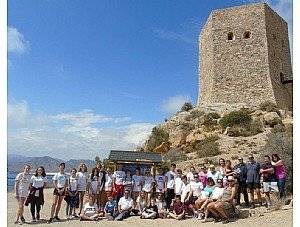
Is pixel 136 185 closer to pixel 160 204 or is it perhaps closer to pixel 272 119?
pixel 160 204

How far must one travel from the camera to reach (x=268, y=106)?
19844mm

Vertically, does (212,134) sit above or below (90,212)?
above

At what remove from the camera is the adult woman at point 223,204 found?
20.8 feet

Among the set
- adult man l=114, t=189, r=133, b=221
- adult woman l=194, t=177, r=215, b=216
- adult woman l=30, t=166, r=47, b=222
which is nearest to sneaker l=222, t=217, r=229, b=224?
adult woman l=194, t=177, r=215, b=216

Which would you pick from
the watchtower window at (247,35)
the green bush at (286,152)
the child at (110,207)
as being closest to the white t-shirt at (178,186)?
the child at (110,207)

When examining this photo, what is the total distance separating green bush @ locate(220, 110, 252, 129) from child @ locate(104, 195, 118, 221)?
39.9ft

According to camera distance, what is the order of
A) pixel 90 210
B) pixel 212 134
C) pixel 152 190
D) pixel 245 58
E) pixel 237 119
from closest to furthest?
pixel 90 210 < pixel 152 190 < pixel 212 134 < pixel 237 119 < pixel 245 58

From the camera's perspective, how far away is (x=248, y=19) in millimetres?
22266

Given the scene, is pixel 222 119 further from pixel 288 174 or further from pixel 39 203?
pixel 39 203

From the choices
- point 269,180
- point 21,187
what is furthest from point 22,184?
point 269,180

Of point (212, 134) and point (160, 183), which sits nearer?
point (160, 183)

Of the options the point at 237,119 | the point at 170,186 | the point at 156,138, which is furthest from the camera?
the point at 156,138

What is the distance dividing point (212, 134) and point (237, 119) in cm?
184

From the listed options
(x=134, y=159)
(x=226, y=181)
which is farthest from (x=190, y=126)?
(x=226, y=181)
